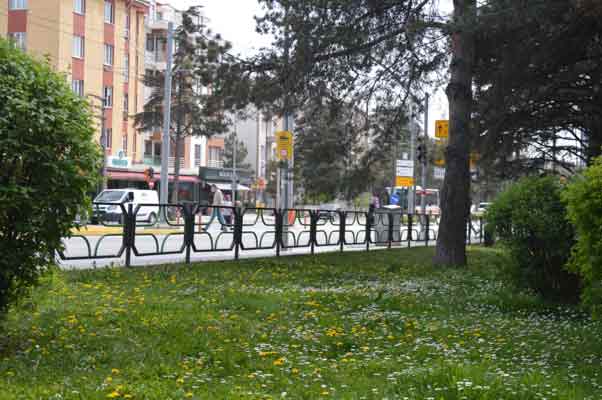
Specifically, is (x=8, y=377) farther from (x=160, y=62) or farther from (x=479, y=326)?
(x=160, y=62)

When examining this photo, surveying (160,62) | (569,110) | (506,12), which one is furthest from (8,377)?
(160,62)

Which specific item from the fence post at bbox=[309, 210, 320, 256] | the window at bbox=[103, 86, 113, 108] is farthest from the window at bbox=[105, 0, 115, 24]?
the fence post at bbox=[309, 210, 320, 256]

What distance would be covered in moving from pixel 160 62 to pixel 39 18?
15.0 m

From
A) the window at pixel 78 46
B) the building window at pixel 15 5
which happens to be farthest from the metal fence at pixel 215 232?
the building window at pixel 15 5

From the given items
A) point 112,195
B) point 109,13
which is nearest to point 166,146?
point 112,195

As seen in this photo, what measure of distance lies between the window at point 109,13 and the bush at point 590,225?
158 ft

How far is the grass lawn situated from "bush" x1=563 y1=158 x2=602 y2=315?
0.58m

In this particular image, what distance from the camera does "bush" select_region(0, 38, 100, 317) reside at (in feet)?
19.1

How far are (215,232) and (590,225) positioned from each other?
10.5 m

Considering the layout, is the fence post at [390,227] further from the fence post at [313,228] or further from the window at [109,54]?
the window at [109,54]

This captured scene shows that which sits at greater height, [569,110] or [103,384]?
[569,110]

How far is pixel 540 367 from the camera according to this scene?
605cm

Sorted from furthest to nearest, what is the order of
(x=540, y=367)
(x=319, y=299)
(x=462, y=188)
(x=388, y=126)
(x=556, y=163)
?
1. (x=556, y=163)
2. (x=388, y=126)
3. (x=462, y=188)
4. (x=319, y=299)
5. (x=540, y=367)

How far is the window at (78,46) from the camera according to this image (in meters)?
47.6
